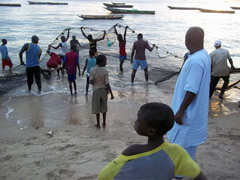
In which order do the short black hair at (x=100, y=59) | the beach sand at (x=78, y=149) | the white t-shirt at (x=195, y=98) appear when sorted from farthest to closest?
the short black hair at (x=100, y=59), the beach sand at (x=78, y=149), the white t-shirt at (x=195, y=98)

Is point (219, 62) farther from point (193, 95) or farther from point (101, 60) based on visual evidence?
point (193, 95)

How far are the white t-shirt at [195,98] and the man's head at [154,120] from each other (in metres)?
0.91

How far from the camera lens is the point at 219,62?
6840 millimetres

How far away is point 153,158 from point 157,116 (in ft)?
0.74

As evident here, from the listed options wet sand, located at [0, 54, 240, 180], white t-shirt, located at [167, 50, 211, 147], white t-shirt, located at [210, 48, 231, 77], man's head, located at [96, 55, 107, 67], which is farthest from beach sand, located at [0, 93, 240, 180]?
white t-shirt, located at [210, 48, 231, 77]

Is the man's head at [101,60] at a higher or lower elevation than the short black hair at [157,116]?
lower

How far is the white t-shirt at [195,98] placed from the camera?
2336mm

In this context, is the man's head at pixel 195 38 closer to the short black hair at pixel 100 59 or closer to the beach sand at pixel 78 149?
the beach sand at pixel 78 149

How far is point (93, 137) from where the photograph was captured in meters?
4.63

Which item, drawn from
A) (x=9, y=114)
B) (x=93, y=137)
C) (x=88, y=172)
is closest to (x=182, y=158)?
(x=88, y=172)

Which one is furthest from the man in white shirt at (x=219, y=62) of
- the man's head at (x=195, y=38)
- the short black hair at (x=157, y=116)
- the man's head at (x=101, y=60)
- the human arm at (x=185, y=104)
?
the short black hair at (x=157, y=116)

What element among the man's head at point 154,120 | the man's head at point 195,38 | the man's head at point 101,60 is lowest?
the man's head at point 101,60

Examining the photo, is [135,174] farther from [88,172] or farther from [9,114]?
[9,114]

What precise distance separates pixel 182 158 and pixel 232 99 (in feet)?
22.4
